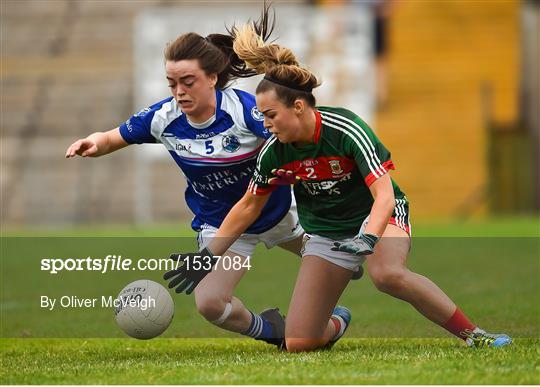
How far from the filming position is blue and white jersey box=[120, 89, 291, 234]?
639cm

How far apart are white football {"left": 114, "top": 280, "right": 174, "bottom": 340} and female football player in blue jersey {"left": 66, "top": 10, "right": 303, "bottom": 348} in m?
0.23

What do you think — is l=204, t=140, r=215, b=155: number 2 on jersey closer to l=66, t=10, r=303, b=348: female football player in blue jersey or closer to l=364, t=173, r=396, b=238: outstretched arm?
l=66, t=10, r=303, b=348: female football player in blue jersey

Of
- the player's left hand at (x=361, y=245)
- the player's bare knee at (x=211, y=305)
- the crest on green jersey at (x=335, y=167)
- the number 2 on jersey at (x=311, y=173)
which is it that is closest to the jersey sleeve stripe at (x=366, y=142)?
the crest on green jersey at (x=335, y=167)

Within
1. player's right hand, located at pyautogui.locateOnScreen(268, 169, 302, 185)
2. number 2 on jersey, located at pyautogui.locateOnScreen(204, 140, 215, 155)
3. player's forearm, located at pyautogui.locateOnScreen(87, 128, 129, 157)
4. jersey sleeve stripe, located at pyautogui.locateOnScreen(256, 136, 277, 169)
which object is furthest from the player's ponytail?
player's forearm, located at pyautogui.locateOnScreen(87, 128, 129, 157)

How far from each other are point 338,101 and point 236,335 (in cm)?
1641

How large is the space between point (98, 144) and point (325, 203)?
145cm

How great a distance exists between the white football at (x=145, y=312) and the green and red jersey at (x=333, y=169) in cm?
83

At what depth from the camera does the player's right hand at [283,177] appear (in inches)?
234

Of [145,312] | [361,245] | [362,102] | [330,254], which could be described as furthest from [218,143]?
[362,102]

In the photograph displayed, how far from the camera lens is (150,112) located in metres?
6.52

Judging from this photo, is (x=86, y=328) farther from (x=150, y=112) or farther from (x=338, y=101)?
(x=338, y=101)

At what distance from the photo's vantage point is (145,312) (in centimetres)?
605

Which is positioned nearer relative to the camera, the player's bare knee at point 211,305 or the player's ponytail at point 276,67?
the player's ponytail at point 276,67

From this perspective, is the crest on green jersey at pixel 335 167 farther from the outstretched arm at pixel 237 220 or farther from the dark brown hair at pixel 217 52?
the dark brown hair at pixel 217 52
